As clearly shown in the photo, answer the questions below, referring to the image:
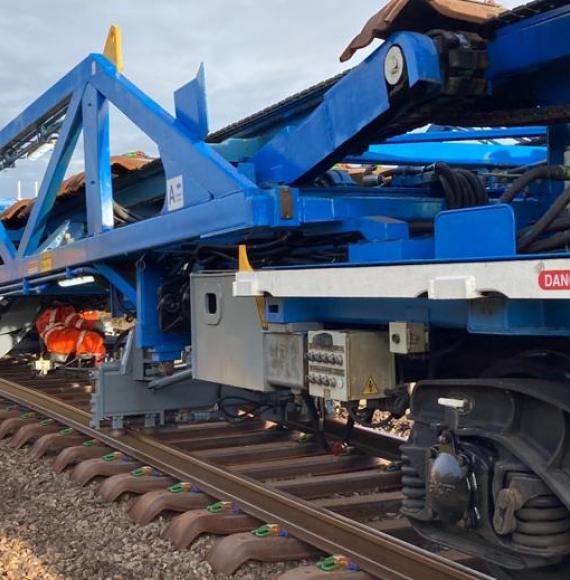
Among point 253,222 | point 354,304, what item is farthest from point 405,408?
point 253,222

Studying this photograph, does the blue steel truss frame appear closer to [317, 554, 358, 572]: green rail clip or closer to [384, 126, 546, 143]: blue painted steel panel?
[384, 126, 546, 143]: blue painted steel panel

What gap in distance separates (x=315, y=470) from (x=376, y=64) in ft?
9.02

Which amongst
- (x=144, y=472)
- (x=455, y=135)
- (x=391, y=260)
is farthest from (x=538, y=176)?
(x=144, y=472)

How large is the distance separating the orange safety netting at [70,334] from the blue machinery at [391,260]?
2869 mm

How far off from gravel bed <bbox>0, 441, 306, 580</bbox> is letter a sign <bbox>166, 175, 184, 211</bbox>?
1735mm

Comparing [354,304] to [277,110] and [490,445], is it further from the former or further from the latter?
[277,110]

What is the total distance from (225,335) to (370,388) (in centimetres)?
126

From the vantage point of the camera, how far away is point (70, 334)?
8922 millimetres

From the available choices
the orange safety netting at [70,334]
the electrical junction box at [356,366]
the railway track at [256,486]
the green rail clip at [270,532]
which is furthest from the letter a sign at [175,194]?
the orange safety netting at [70,334]

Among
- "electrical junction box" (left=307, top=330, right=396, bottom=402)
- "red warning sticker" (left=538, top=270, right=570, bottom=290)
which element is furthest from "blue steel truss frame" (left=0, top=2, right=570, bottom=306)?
"red warning sticker" (left=538, top=270, right=570, bottom=290)

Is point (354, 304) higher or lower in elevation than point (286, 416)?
higher

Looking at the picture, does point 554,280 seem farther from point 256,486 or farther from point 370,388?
point 256,486

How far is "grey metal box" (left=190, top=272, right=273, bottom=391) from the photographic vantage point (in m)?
4.23

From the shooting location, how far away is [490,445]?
2.90 m
